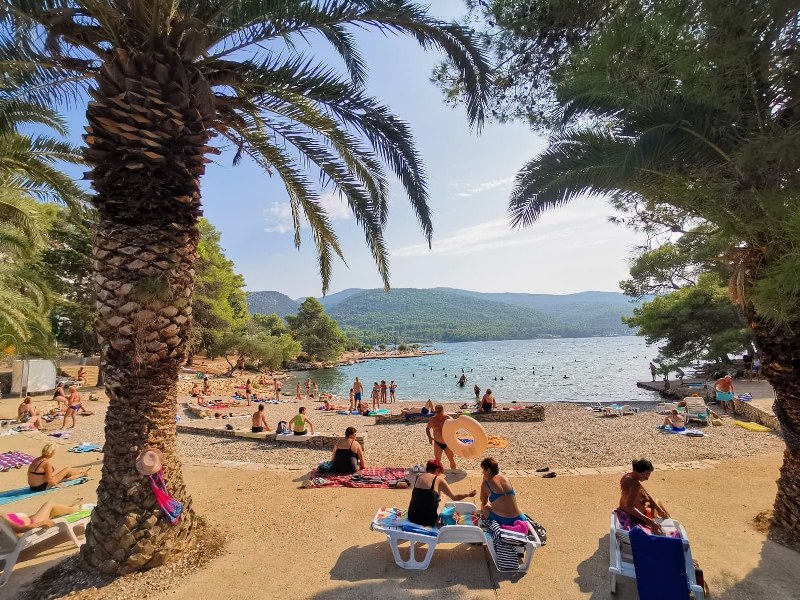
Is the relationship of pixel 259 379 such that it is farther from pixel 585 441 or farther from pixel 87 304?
pixel 585 441

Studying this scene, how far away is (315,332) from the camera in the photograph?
5962 centimetres

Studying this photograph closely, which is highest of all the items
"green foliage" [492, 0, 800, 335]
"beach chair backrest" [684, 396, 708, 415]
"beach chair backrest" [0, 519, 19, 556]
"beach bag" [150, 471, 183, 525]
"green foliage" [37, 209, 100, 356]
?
"green foliage" [37, 209, 100, 356]

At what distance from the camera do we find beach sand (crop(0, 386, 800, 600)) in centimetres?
375

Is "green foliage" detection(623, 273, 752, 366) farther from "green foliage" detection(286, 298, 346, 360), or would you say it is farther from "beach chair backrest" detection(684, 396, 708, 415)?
"green foliage" detection(286, 298, 346, 360)

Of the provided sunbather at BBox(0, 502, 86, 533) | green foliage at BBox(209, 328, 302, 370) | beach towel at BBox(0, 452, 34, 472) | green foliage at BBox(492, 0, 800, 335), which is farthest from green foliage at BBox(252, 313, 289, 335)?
green foliage at BBox(492, 0, 800, 335)

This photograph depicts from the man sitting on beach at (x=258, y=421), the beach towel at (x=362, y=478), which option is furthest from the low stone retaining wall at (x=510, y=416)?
the beach towel at (x=362, y=478)

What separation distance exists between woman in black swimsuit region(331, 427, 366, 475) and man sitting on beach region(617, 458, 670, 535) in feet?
14.0

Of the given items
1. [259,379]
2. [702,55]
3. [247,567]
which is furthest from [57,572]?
[259,379]

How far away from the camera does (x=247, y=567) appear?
163 inches

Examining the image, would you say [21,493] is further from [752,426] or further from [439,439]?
[752,426]

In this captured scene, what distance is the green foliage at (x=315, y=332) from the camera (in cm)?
5900

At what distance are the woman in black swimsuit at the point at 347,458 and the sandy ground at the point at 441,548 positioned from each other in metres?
0.72

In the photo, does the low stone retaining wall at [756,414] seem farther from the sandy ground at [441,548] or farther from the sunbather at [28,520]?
the sunbather at [28,520]

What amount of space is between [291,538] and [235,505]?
1522mm
